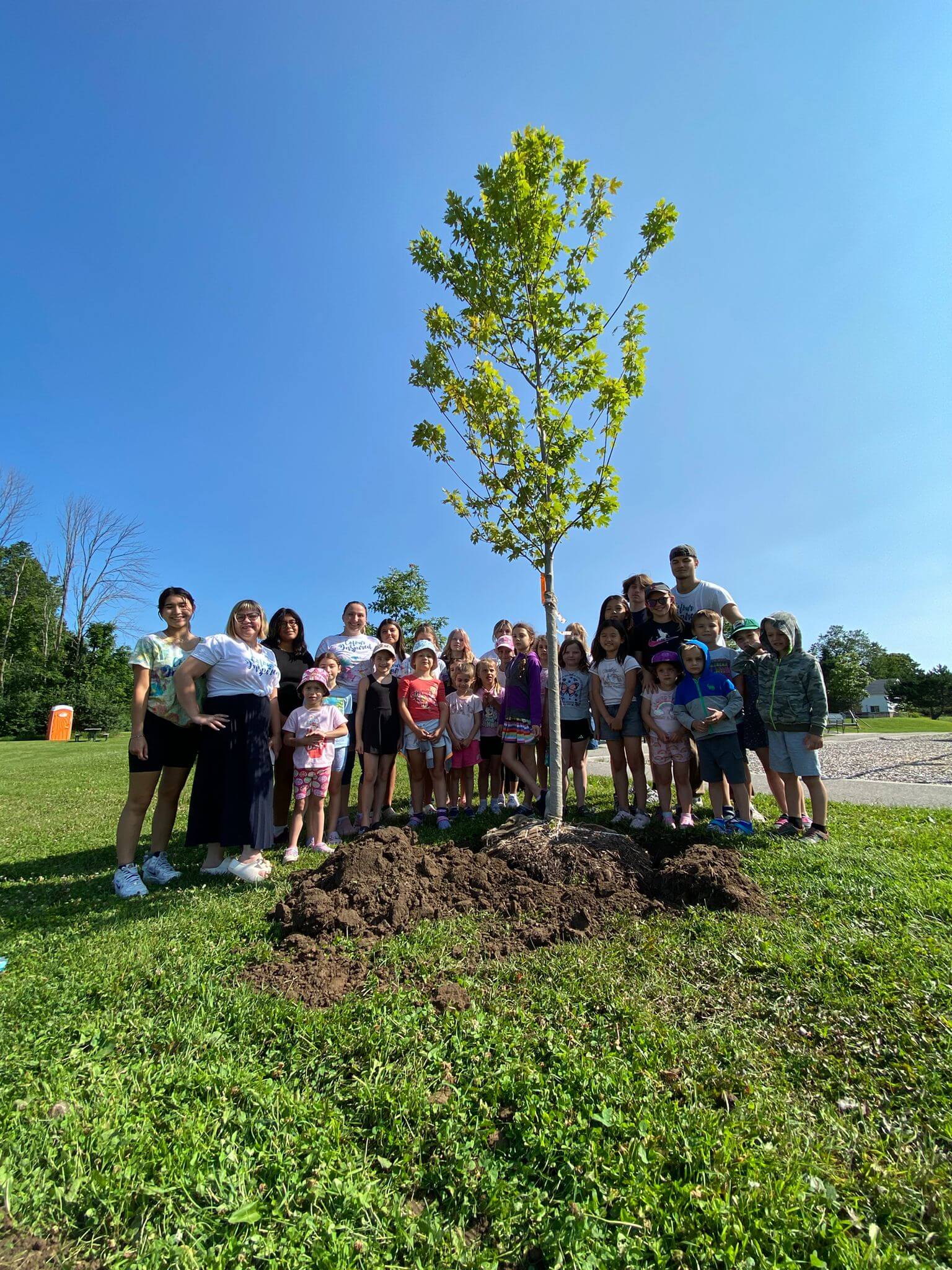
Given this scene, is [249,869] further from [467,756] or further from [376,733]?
[467,756]

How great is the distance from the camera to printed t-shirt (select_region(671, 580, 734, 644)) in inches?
243

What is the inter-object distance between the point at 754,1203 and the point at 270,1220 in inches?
57.4

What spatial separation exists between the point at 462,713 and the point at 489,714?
412mm

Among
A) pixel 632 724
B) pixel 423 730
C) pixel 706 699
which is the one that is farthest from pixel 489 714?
pixel 706 699

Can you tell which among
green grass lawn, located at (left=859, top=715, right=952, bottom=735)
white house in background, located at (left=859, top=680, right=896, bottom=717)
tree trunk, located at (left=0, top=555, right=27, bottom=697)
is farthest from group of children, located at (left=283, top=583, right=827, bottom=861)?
white house in background, located at (left=859, top=680, right=896, bottom=717)

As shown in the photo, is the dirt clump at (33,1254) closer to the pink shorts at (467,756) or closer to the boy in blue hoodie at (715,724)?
the boy in blue hoodie at (715,724)

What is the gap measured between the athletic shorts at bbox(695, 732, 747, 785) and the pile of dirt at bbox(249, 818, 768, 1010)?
0.86 m

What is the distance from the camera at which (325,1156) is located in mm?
1868

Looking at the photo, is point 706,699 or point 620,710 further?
point 620,710

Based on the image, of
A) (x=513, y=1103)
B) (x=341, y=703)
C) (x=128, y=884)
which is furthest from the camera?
(x=341, y=703)

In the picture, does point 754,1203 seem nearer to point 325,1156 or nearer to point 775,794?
point 325,1156

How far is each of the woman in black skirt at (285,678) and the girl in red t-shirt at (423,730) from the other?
1.17m

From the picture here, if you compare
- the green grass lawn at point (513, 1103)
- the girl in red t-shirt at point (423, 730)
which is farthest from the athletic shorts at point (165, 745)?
the girl in red t-shirt at point (423, 730)

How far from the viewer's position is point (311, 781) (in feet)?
17.6
